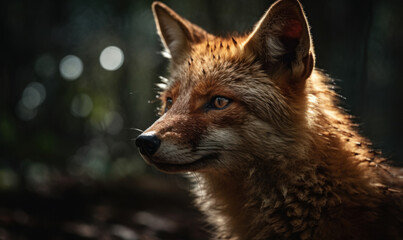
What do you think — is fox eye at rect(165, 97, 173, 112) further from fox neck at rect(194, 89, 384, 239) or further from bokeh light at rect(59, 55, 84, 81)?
bokeh light at rect(59, 55, 84, 81)

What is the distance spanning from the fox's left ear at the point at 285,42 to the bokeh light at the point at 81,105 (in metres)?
5.35

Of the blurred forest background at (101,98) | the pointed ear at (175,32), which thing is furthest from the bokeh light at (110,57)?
the pointed ear at (175,32)

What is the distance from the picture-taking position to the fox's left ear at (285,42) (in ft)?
10.3

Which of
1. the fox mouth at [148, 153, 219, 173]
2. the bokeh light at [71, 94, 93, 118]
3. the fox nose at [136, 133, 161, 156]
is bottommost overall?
the bokeh light at [71, 94, 93, 118]

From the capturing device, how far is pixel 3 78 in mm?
7059

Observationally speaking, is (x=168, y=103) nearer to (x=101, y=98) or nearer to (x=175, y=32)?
(x=175, y=32)

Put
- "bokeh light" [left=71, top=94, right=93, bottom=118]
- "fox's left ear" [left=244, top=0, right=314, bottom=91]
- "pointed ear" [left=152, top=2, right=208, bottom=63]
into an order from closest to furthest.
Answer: "fox's left ear" [left=244, top=0, right=314, bottom=91]
"pointed ear" [left=152, top=2, right=208, bottom=63]
"bokeh light" [left=71, top=94, right=93, bottom=118]

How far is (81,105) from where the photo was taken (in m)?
8.04

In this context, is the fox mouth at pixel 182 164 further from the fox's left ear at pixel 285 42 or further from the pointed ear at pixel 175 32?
the pointed ear at pixel 175 32

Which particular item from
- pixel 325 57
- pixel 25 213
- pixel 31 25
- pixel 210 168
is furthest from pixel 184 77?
pixel 31 25

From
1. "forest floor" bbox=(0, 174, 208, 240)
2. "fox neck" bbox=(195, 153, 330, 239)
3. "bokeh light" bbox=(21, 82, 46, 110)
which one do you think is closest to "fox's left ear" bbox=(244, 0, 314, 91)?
"fox neck" bbox=(195, 153, 330, 239)

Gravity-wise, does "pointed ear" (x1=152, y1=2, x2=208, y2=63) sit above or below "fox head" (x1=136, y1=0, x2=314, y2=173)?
above

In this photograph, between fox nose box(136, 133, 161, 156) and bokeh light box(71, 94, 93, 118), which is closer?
fox nose box(136, 133, 161, 156)

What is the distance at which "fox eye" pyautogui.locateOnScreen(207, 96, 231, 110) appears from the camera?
3273mm
